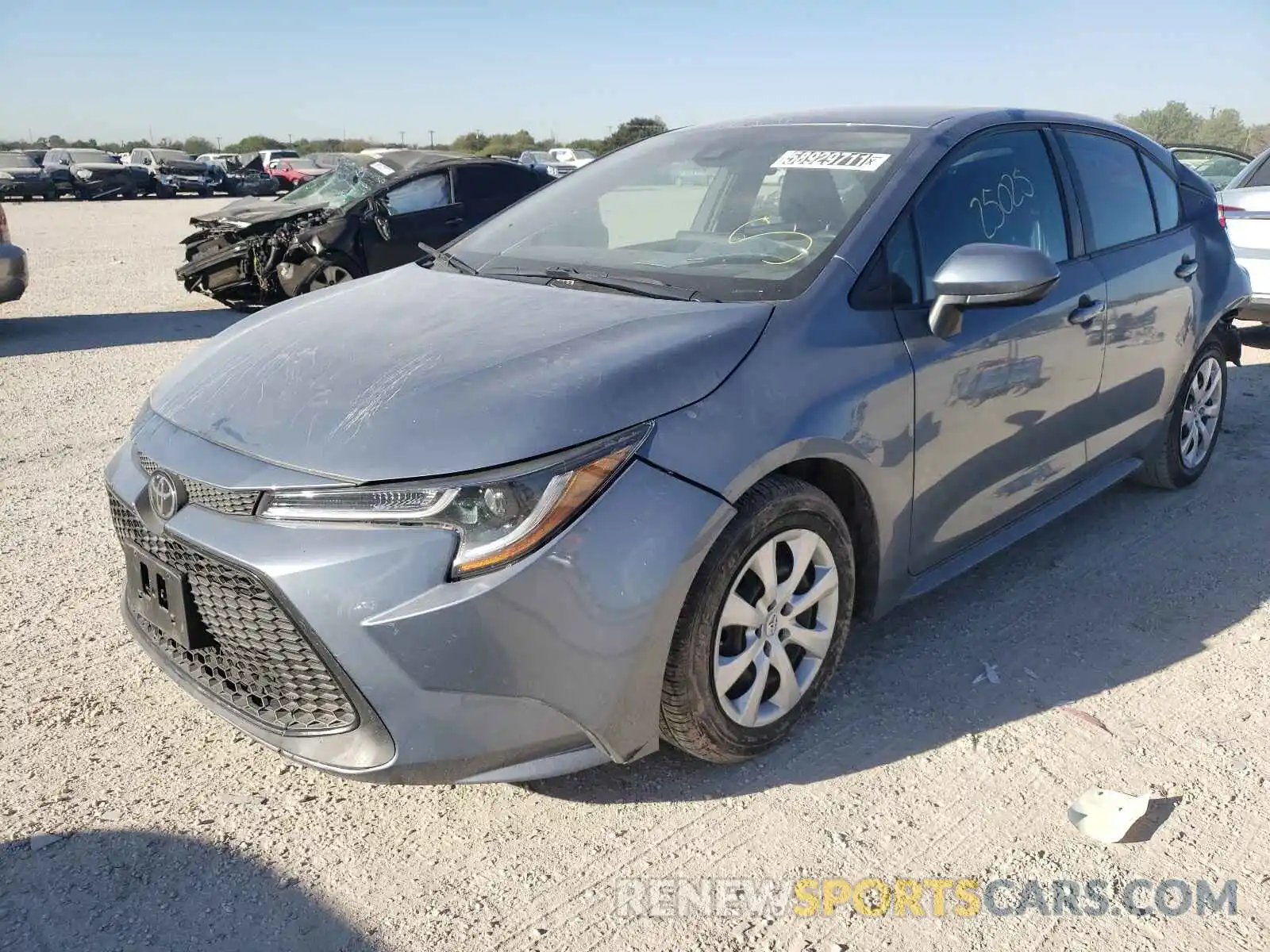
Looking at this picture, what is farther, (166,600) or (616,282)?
(616,282)

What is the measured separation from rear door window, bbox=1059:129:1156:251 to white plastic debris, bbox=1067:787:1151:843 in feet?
6.76

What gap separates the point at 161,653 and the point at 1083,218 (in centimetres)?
336

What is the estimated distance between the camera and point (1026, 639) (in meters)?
3.33

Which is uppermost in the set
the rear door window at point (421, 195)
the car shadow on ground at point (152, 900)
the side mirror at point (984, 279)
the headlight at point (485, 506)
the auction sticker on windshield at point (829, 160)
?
the auction sticker on windshield at point (829, 160)

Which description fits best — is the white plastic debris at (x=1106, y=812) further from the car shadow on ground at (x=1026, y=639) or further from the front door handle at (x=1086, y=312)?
the front door handle at (x=1086, y=312)

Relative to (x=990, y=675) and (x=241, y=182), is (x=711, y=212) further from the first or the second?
(x=241, y=182)

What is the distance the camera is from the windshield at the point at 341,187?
9.90 metres

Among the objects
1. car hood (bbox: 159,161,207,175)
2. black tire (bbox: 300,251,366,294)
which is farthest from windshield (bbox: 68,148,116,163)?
black tire (bbox: 300,251,366,294)

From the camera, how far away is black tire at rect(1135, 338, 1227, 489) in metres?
4.39

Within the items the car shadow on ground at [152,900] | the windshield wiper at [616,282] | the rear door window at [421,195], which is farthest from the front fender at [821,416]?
the rear door window at [421,195]

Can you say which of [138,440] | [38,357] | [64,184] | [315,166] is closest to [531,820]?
[138,440]

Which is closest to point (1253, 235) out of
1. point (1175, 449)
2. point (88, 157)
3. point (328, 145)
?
point (1175, 449)

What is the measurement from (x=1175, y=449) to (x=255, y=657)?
3.92 meters

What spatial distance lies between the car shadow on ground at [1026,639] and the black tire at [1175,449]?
3.9 inches
